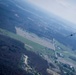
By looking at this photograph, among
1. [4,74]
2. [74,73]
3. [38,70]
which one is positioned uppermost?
[4,74]

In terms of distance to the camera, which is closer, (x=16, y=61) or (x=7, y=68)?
(x=7, y=68)

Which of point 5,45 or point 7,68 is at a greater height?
point 7,68

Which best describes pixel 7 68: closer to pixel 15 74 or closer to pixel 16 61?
pixel 15 74

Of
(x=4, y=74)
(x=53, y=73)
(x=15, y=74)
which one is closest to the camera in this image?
(x=4, y=74)

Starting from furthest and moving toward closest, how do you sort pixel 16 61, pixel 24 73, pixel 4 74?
pixel 16 61 < pixel 24 73 < pixel 4 74

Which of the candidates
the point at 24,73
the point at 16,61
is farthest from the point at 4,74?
the point at 16,61

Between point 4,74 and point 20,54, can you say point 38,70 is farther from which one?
point 4,74

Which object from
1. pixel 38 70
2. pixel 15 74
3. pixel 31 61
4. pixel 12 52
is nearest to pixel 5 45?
pixel 12 52

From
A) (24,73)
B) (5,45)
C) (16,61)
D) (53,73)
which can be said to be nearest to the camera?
(24,73)

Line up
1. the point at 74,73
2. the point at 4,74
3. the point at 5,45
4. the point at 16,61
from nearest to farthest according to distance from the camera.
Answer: the point at 4,74
the point at 16,61
the point at 5,45
the point at 74,73
